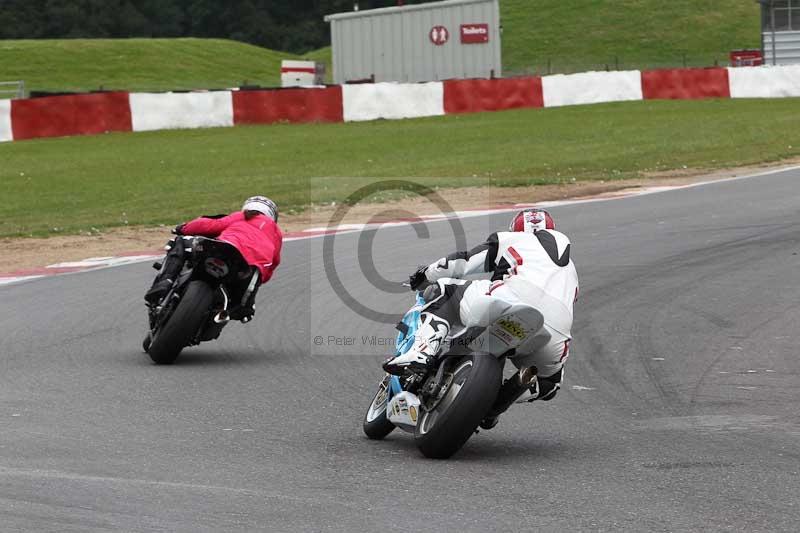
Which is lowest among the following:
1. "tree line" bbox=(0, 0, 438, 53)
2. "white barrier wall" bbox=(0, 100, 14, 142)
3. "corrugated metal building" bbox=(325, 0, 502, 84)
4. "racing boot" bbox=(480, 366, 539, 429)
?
"racing boot" bbox=(480, 366, 539, 429)

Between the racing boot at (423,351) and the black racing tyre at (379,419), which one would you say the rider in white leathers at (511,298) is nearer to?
the racing boot at (423,351)

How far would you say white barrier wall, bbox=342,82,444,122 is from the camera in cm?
3269

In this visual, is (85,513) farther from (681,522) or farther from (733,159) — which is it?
(733,159)

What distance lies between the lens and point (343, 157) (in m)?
24.6

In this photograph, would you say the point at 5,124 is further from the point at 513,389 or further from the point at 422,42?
the point at 513,389

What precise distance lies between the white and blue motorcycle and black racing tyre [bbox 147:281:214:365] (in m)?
2.69

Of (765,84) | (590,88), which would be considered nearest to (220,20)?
(590,88)

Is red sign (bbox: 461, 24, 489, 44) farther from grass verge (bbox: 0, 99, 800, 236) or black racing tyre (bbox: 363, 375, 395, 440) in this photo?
black racing tyre (bbox: 363, 375, 395, 440)

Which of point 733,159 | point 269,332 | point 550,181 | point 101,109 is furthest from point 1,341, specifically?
point 101,109

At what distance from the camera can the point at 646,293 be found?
38.5 ft

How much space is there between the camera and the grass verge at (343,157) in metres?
19.5

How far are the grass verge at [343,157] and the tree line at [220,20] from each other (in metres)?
62.6

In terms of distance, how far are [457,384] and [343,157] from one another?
1834 centimetres

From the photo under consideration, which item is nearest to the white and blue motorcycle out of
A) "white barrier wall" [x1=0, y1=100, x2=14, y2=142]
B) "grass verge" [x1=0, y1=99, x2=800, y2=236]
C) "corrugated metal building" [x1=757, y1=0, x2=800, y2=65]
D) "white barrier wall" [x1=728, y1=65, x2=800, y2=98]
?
"grass verge" [x1=0, y1=99, x2=800, y2=236]
